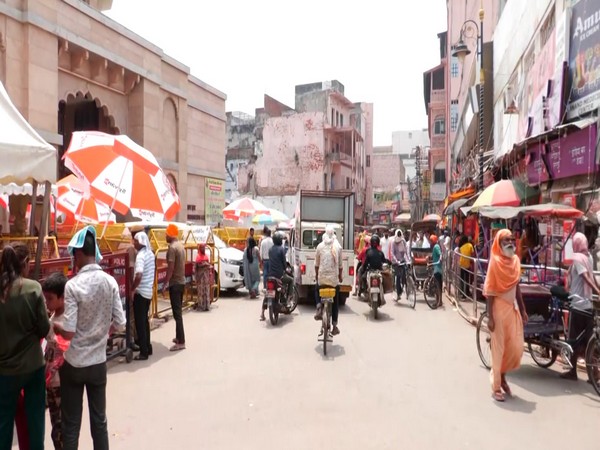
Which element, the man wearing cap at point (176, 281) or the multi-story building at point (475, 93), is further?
the multi-story building at point (475, 93)

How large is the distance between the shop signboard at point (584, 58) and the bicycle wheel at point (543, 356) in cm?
394

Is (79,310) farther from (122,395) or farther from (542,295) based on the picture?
(542,295)

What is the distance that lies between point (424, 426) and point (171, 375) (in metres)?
3.23

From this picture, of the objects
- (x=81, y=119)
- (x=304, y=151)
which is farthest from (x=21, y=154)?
(x=304, y=151)

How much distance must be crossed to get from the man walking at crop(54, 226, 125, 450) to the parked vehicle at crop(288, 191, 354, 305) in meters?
8.03

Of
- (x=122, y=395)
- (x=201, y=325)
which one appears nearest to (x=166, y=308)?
(x=201, y=325)

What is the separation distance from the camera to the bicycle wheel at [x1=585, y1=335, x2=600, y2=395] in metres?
5.59

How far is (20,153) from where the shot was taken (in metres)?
4.75

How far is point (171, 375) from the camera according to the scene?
6383mm

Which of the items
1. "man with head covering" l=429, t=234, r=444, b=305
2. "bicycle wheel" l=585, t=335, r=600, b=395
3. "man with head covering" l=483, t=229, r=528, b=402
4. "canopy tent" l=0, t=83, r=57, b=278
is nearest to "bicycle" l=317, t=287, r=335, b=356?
"man with head covering" l=483, t=229, r=528, b=402

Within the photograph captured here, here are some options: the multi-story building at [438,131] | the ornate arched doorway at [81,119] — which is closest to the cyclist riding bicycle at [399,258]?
the ornate arched doorway at [81,119]

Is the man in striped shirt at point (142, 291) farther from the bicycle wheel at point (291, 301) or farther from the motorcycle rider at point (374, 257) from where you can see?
the motorcycle rider at point (374, 257)

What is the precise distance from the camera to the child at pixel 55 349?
149 inches

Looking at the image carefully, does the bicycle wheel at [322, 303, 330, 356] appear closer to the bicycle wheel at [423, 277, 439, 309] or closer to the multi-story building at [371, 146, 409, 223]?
the bicycle wheel at [423, 277, 439, 309]
